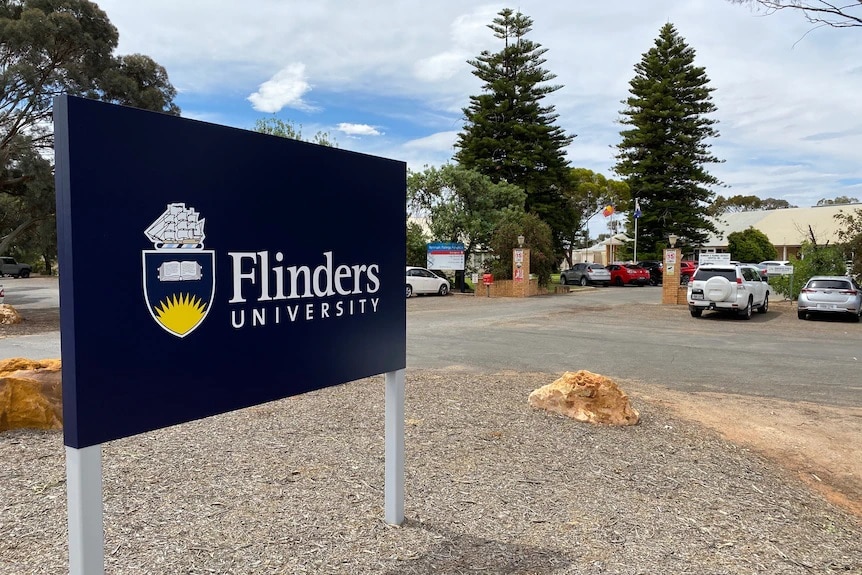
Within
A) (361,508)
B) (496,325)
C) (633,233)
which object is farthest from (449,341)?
(633,233)

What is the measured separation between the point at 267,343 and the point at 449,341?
971 centimetres

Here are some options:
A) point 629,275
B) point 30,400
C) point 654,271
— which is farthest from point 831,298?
point 654,271

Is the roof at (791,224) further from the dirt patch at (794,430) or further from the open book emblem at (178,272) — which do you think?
the open book emblem at (178,272)

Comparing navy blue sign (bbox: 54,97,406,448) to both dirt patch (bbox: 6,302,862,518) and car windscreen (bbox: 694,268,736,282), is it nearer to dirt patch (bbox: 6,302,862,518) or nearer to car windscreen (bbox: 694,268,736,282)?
dirt patch (bbox: 6,302,862,518)

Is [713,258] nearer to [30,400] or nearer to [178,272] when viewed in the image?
[30,400]

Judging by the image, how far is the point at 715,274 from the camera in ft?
60.1

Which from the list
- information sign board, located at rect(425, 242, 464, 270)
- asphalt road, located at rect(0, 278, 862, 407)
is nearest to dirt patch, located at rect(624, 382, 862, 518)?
asphalt road, located at rect(0, 278, 862, 407)

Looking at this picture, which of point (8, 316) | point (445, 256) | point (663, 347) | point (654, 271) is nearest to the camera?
point (663, 347)

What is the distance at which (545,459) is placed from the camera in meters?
4.94

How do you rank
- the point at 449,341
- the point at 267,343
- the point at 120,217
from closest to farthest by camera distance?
the point at 120,217, the point at 267,343, the point at 449,341

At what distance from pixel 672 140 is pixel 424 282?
27207mm

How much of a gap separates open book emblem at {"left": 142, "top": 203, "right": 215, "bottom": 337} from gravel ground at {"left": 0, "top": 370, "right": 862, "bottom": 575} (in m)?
1.45

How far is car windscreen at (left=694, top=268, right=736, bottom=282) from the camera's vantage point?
59.7 feet

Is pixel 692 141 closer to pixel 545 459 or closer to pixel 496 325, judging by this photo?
pixel 496 325
